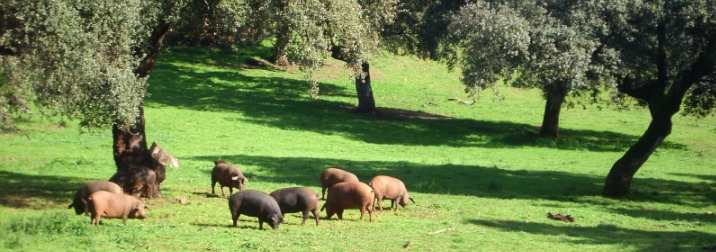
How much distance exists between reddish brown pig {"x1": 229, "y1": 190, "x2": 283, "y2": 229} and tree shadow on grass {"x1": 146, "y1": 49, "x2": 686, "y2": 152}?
22.7 metres

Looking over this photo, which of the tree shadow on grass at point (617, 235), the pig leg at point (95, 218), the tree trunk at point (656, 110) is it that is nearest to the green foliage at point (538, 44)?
the tree trunk at point (656, 110)

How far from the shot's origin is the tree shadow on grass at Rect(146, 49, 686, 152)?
4312cm

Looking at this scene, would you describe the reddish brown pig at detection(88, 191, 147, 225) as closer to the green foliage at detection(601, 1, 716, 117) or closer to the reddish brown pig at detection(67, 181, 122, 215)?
the reddish brown pig at detection(67, 181, 122, 215)

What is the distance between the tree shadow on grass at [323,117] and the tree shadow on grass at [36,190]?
17960 millimetres

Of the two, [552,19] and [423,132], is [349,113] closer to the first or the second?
[423,132]

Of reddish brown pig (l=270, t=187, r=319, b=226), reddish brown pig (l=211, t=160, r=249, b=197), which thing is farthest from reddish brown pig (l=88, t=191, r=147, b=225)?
reddish brown pig (l=211, t=160, r=249, b=197)

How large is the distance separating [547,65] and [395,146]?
13.8 metres

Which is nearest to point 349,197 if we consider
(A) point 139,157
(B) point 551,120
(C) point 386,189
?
(C) point 386,189

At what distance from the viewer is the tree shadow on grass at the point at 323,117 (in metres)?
43.1

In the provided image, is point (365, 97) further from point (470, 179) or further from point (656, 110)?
point (656, 110)

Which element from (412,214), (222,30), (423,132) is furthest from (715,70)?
(423,132)

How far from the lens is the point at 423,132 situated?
44.3 m

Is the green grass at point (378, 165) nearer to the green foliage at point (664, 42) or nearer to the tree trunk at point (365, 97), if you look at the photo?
the tree trunk at point (365, 97)

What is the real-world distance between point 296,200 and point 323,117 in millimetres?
26471
